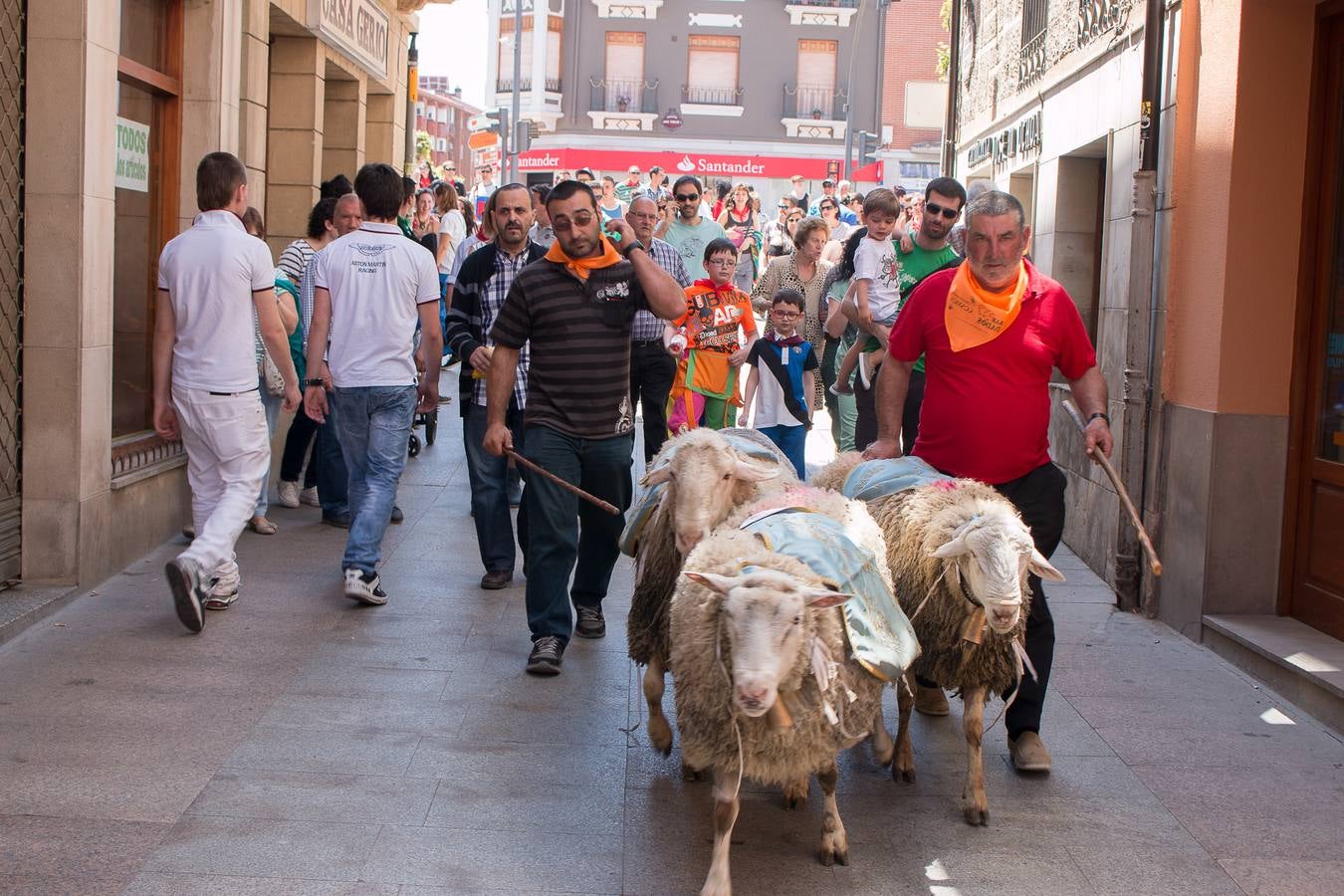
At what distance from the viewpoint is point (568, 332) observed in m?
6.58

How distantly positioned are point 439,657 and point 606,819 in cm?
201

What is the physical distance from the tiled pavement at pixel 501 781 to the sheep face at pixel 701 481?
34.4 inches

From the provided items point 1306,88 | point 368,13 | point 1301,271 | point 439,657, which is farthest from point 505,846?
point 368,13

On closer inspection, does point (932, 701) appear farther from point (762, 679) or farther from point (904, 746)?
point (762, 679)

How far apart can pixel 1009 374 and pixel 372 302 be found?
343 cm

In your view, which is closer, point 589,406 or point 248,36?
point 589,406

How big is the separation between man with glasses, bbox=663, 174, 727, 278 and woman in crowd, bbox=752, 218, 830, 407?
4.72 feet

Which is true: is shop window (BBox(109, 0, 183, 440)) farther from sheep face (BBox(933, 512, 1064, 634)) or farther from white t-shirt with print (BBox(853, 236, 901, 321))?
sheep face (BBox(933, 512, 1064, 634))

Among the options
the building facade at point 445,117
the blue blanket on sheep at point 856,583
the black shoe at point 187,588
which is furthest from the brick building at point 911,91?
the blue blanket on sheep at point 856,583

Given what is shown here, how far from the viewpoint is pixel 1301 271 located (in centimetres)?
732

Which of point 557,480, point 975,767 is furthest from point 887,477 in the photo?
point 557,480

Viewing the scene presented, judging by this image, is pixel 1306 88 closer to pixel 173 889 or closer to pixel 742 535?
pixel 742 535

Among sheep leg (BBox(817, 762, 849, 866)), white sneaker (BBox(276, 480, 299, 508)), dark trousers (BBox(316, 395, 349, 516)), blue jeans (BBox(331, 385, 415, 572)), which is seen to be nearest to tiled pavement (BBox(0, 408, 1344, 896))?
sheep leg (BBox(817, 762, 849, 866))

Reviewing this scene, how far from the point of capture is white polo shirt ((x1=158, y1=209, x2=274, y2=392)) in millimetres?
7227
